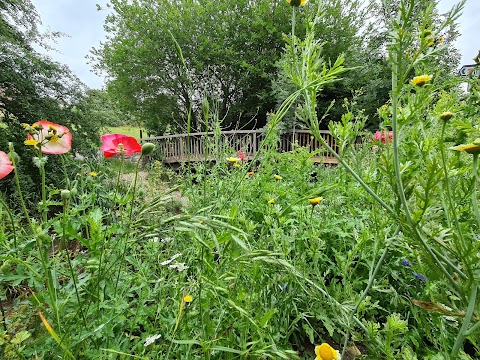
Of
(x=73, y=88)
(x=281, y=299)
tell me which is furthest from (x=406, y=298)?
(x=73, y=88)

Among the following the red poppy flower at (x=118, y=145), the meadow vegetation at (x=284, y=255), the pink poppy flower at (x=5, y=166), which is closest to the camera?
the meadow vegetation at (x=284, y=255)

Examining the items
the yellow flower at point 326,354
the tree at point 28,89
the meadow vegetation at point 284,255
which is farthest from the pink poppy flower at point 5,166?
the tree at point 28,89

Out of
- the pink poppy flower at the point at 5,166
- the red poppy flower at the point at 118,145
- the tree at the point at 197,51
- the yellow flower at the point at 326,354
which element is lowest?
the yellow flower at the point at 326,354

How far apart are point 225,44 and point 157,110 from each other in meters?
3.68

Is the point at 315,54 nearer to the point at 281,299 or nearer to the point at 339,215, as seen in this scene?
the point at 281,299

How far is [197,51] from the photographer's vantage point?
1005 centimetres

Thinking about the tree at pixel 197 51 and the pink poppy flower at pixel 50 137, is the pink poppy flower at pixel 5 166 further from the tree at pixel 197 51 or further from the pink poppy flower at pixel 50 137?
the tree at pixel 197 51

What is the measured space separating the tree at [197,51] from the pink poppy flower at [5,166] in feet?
29.5

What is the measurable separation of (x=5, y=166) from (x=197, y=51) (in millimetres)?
10507

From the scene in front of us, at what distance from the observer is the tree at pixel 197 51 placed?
9672 millimetres

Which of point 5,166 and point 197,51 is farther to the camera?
point 197,51

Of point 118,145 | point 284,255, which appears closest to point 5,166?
point 118,145

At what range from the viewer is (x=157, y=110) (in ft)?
36.4

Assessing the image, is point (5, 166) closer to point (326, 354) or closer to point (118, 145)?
point (118, 145)
